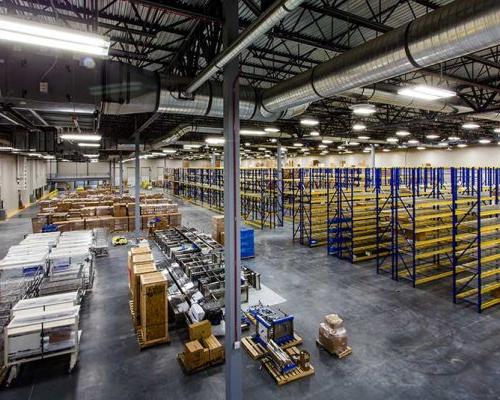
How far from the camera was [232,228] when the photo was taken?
4.91 meters

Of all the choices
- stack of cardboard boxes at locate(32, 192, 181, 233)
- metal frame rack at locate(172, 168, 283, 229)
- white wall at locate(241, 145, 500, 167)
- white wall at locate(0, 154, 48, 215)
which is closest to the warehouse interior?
stack of cardboard boxes at locate(32, 192, 181, 233)

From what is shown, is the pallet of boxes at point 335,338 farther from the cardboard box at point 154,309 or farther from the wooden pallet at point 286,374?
the cardboard box at point 154,309

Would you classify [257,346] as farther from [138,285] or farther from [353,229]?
[353,229]

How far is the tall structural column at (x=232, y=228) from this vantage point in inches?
189

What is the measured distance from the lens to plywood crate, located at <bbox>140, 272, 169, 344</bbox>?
6.27 meters

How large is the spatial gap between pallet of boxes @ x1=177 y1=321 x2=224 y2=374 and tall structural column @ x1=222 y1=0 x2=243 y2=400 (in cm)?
102

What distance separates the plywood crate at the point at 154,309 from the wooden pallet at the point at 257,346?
173cm

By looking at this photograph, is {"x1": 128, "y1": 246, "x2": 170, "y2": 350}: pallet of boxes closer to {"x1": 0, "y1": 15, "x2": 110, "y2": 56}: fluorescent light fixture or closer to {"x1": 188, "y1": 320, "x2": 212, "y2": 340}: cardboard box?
{"x1": 188, "y1": 320, "x2": 212, "y2": 340}: cardboard box

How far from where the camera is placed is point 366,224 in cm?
1313

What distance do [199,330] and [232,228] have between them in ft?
8.84

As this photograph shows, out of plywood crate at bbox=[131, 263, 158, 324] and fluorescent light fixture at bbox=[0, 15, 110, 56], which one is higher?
fluorescent light fixture at bbox=[0, 15, 110, 56]

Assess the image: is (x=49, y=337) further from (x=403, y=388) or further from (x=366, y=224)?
(x=366, y=224)

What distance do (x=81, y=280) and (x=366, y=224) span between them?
A: 10859 mm

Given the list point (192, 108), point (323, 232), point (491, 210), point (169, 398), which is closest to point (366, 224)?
point (323, 232)
